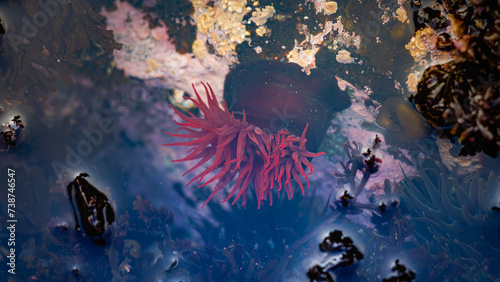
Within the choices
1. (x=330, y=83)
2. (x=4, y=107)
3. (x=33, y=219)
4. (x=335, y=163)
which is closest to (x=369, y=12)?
(x=330, y=83)

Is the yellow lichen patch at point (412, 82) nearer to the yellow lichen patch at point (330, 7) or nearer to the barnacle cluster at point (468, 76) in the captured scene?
the barnacle cluster at point (468, 76)

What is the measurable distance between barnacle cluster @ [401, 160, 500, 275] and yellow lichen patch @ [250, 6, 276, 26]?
2.21 m

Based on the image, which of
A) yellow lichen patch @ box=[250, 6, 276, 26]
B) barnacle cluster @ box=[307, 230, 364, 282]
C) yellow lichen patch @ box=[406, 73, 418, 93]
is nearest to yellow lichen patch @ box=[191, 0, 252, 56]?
yellow lichen patch @ box=[250, 6, 276, 26]

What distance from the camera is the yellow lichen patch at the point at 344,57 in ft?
8.21

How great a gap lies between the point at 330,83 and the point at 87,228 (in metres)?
2.88

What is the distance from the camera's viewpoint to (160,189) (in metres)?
3.27

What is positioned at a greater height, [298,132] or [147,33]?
[147,33]

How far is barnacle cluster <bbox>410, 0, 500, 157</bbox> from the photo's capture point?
1.55 m

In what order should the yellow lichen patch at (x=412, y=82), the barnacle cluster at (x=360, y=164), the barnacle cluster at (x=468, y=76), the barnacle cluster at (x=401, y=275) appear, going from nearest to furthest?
the barnacle cluster at (x=468, y=76), the yellow lichen patch at (x=412, y=82), the barnacle cluster at (x=401, y=275), the barnacle cluster at (x=360, y=164)

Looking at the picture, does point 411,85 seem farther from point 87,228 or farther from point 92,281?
point 92,281

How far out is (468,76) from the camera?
1.68 meters

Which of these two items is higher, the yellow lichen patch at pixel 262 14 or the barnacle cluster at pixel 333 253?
the yellow lichen patch at pixel 262 14

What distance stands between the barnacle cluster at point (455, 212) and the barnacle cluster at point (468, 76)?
2.64ft

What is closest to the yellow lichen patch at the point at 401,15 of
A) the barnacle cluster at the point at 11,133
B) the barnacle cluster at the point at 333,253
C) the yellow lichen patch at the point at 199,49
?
the yellow lichen patch at the point at 199,49
